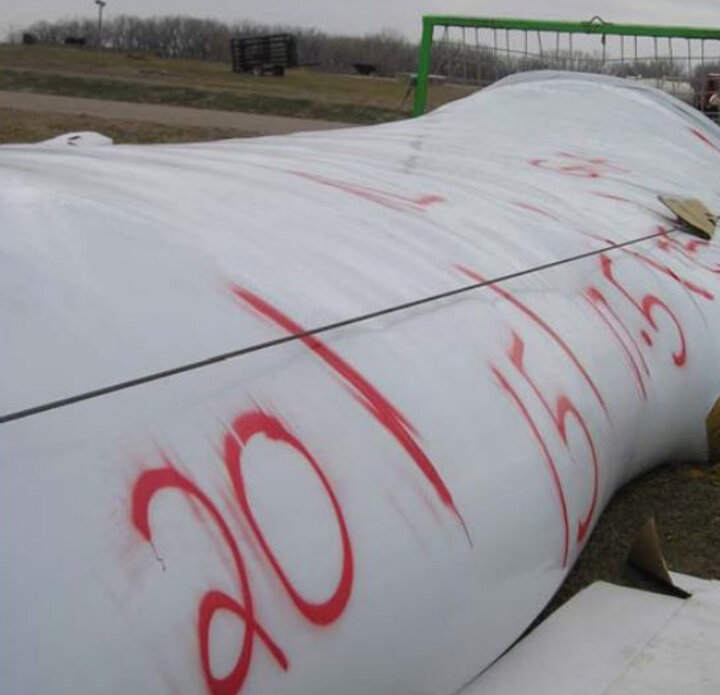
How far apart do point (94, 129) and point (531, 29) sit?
7.34 m

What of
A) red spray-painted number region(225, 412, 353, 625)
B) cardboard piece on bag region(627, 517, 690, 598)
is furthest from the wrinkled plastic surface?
cardboard piece on bag region(627, 517, 690, 598)

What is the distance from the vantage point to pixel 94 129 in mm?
13773

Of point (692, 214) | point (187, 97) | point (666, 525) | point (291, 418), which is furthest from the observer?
point (187, 97)

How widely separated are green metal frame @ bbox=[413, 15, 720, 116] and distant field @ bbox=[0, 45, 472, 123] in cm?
402

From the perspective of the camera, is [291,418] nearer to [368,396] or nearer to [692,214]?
[368,396]

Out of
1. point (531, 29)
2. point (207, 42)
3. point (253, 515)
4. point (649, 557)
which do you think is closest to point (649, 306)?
point (649, 557)

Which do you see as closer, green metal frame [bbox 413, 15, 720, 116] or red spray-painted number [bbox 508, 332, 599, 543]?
red spray-painted number [bbox 508, 332, 599, 543]

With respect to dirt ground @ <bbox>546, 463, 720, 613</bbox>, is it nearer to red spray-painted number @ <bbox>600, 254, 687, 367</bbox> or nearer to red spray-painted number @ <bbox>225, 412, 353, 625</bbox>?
red spray-painted number @ <bbox>600, 254, 687, 367</bbox>

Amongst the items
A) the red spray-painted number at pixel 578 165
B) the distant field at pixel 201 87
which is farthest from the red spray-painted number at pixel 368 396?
the distant field at pixel 201 87

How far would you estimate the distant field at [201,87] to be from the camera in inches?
755

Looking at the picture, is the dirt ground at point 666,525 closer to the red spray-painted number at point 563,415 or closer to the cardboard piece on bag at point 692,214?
the red spray-painted number at point 563,415

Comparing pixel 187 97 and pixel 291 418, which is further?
pixel 187 97

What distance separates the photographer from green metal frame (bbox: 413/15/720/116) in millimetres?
7234

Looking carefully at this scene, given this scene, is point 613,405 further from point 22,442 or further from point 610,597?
point 22,442
